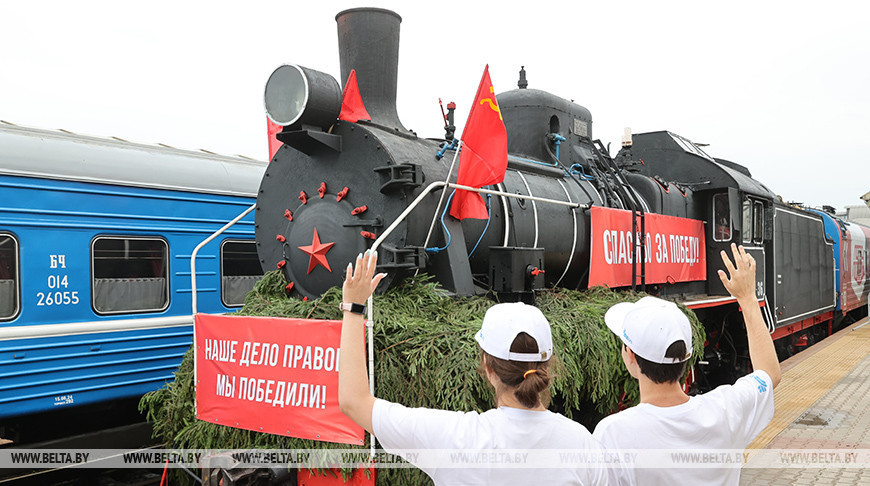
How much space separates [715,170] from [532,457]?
778 centimetres

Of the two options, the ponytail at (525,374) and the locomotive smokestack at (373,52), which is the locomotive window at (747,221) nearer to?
the locomotive smokestack at (373,52)

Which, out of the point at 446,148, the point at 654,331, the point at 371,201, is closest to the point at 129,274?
the point at 371,201

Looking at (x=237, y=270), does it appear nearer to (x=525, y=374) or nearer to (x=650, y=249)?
(x=650, y=249)

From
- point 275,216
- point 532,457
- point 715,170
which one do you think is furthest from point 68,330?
point 715,170

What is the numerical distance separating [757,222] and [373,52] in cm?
680

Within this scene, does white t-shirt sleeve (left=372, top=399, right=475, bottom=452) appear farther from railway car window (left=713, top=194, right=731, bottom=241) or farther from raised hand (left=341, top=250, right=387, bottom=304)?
railway car window (left=713, top=194, right=731, bottom=241)

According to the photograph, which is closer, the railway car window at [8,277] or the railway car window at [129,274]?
the railway car window at [8,277]

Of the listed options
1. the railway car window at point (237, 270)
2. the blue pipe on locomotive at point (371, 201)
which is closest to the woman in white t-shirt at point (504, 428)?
the blue pipe on locomotive at point (371, 201)

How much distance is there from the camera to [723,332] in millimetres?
9117

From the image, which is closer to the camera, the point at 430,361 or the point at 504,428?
the point at 504,428

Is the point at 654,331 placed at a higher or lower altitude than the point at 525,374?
higher

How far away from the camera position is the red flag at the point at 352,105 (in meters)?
4.65

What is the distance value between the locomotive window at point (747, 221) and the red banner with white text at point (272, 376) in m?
6.98

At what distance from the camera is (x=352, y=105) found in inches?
185
